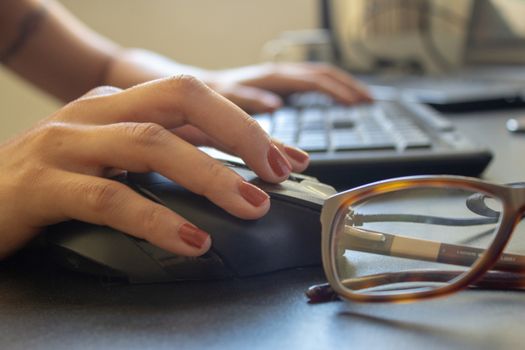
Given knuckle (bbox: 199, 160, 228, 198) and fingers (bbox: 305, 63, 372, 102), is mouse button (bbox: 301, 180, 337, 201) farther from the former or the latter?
fingers (bbox: 305, 63, 372, 102)

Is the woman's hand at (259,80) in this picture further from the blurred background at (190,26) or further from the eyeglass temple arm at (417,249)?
the blurred background at (190,26)

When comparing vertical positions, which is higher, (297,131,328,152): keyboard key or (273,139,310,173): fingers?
(273,139,310,173): fingers

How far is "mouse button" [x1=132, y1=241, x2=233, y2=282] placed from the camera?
33cm

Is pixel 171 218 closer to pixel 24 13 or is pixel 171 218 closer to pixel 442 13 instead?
pixel 24 13

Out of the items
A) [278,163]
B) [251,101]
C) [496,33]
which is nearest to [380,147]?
[278,163]

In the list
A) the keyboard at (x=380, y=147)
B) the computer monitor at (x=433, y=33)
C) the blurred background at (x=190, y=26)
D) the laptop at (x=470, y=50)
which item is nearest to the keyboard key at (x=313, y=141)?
the keyboard at (x=380, y=147)

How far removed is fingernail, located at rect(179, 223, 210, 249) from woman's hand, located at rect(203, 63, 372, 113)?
0.52 meters

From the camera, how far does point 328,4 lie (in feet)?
5.25

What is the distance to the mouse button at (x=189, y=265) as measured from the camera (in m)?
0.33

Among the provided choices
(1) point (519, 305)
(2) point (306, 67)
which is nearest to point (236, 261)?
(1) point (519, 305)

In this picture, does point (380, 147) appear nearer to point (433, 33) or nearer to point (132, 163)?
point (132, 163)

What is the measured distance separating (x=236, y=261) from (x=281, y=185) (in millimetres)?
55

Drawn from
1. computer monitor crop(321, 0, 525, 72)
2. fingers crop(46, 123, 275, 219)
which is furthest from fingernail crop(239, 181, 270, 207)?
computer monitor crop(321, 0, 525, 72)

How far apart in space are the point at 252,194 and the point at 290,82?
0.62m
